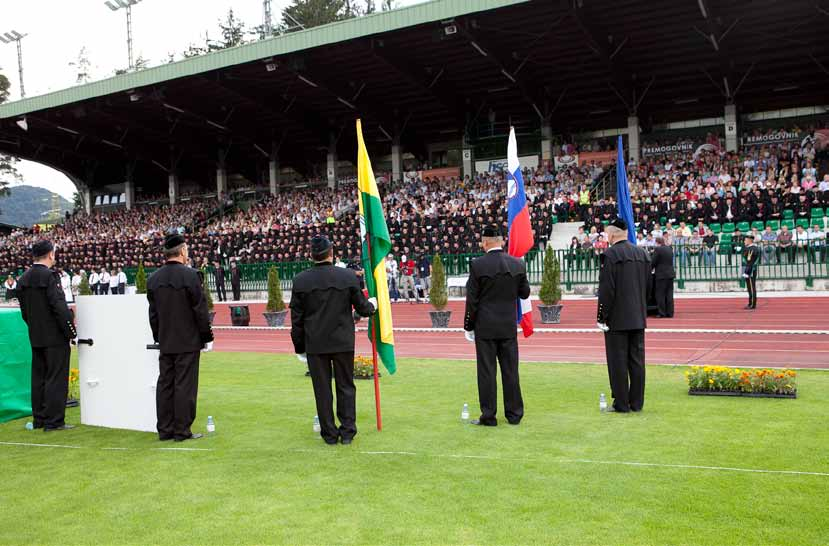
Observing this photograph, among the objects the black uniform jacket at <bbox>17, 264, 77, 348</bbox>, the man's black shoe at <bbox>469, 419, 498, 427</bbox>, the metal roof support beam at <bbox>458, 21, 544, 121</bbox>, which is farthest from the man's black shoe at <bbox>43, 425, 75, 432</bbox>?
the metal roof support beam at <bbox>458, 21, 544, 121</bbox>

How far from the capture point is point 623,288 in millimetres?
7984

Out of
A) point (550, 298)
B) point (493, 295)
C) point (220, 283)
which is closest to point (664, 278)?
point (550, 298)

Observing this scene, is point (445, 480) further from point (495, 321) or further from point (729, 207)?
point (729, 207)

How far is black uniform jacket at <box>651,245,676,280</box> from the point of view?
17.8m

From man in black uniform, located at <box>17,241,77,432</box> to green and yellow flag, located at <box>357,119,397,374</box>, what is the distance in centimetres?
318

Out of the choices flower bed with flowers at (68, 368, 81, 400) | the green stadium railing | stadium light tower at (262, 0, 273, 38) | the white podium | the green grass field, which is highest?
stadium light tower at (262, 0, 273, 38)

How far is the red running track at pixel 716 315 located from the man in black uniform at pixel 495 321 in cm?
978

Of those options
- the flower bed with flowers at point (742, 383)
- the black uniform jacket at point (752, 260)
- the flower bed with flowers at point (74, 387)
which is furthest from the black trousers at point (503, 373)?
the black uniform jacket at point (752, 260)

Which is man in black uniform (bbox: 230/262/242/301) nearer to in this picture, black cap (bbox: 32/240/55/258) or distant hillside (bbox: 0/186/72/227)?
black cap (bbox: 32/240/55/258)

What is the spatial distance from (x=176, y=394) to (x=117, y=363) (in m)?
1.16

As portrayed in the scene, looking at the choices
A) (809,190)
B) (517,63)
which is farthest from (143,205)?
(809,190)

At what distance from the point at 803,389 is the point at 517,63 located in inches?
1078

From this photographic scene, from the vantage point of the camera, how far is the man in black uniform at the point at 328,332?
6965 millimetres

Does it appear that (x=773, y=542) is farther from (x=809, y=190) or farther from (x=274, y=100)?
(x=274, y=100)
